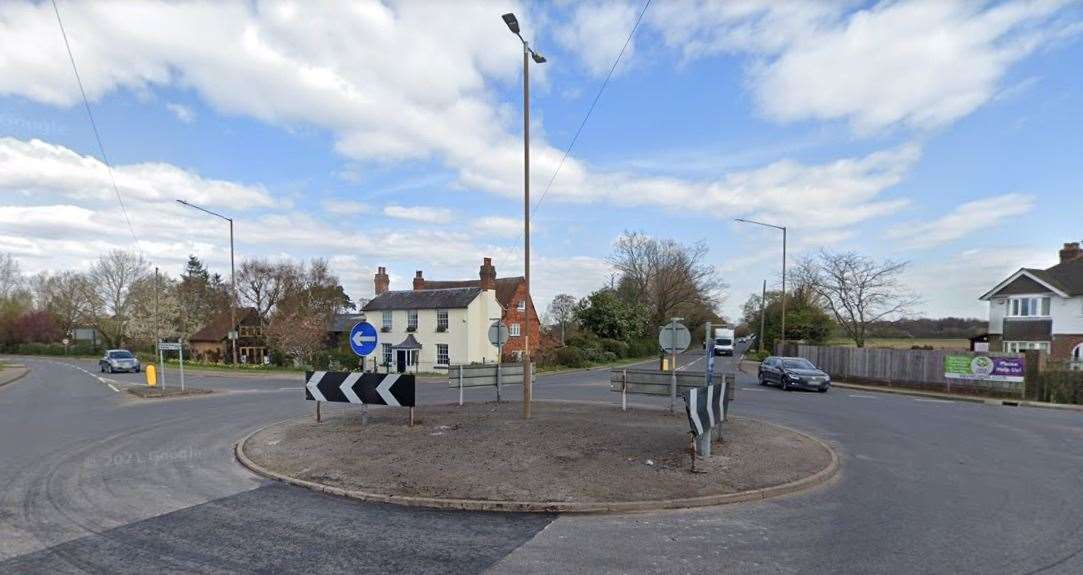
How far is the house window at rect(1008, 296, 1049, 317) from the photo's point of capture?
34562 millimetres

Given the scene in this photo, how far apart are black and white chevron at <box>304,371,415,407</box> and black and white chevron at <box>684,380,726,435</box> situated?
5322 mm

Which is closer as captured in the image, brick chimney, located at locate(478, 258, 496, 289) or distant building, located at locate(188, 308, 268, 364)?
brick chimney, located at locate(478, 258, 496, 289)

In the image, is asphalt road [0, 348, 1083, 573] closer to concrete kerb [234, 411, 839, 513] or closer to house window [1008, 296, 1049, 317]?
concrete kerb [234, 411, 839, 513]

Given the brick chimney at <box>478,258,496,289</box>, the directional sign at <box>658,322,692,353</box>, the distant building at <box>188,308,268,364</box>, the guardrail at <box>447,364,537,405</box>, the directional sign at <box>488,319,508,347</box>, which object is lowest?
the distant building at <box>188,308,268,364</box>

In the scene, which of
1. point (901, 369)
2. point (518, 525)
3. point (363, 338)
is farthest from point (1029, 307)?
point (518, 525)

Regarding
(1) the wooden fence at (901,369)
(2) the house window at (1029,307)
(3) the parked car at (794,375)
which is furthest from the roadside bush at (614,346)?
(2) the house window at (1029,307)

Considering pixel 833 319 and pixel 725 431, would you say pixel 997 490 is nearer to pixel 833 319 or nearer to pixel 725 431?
pixel 725 431

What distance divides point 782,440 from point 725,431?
110 centimetres

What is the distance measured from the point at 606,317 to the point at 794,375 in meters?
28.7

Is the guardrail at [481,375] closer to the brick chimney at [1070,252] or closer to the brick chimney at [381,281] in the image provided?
the brick chimney at [381,281]

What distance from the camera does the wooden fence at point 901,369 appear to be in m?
22.7

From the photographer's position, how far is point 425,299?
40938 millimetres

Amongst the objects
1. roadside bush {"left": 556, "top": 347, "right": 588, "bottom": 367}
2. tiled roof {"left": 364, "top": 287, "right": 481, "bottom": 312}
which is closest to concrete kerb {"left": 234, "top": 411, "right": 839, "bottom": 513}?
tiled roof {"left": 364, "top": 287, "right": 481, "bottom": 312}

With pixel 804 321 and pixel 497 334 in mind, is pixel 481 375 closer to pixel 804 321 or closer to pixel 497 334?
pixel 497 334
